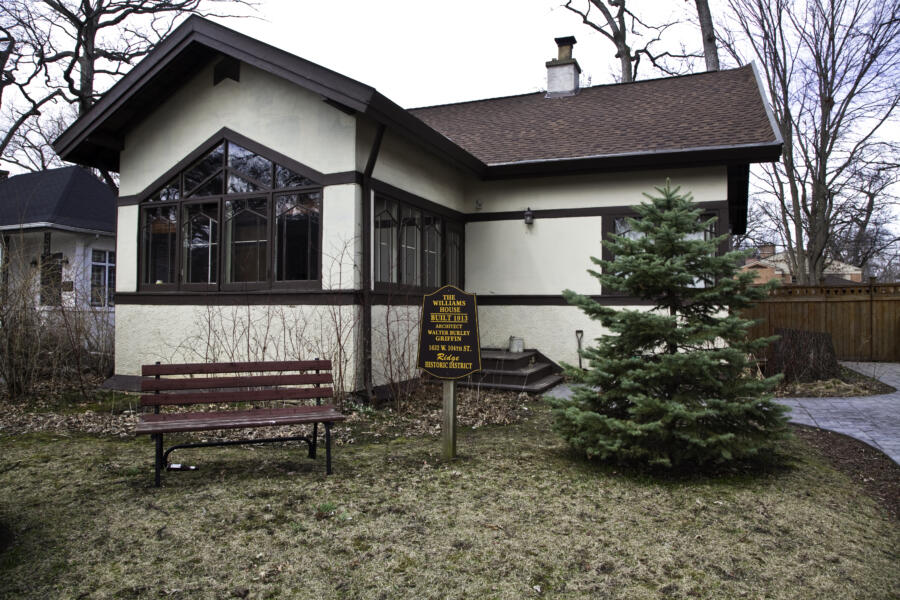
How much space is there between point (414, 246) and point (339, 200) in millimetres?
1808

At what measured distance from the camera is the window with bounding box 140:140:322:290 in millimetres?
7926

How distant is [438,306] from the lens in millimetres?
5184

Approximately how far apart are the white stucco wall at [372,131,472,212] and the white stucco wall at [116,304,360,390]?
6.83 feet

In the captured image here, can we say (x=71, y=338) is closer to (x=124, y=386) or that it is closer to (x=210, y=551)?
(x=124, y=386)

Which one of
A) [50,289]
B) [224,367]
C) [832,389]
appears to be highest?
[50,289]

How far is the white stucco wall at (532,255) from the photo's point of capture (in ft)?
33.9

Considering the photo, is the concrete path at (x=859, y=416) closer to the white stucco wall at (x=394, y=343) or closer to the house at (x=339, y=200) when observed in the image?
the white stucco wall at (x=394, y=343)

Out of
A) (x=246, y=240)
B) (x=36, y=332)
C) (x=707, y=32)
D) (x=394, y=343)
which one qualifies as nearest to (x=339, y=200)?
(x=246, y=240)

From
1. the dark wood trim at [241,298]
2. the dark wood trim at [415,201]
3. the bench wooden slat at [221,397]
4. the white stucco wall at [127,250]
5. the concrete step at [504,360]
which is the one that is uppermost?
the dark wood trim at [415,201]

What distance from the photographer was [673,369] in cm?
456

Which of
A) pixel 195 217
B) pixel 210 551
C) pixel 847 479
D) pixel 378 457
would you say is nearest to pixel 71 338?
pixel 195 217

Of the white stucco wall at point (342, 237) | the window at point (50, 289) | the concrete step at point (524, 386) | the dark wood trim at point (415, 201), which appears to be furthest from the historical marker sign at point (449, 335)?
the window at point (50, 289)

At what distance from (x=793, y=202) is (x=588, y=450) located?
57.3ft

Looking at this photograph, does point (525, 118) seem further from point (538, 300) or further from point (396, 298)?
point (396, 298)
